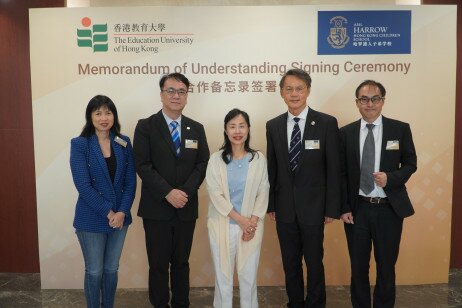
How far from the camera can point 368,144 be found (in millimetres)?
2922

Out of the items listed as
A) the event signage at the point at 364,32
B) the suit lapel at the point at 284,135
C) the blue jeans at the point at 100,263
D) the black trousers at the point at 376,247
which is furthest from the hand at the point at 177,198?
the event signage at the point at 364,32

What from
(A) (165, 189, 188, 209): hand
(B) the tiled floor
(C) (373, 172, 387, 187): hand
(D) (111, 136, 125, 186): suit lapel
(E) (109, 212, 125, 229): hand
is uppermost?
(D) (111, 136, 125, 186): suit lapel

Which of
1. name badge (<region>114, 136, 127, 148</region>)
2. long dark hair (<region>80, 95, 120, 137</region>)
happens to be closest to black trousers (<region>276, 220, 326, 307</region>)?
name badge (<region>114, 136, 127, 148</region>)

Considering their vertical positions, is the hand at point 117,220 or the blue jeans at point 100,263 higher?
the hand at point 117,220

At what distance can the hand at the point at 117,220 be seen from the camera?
9.18 feet

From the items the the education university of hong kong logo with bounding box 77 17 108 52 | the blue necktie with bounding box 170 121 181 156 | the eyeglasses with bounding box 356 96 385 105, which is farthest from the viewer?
the the education university of hong kong logo with bounding box 77 17 108 52

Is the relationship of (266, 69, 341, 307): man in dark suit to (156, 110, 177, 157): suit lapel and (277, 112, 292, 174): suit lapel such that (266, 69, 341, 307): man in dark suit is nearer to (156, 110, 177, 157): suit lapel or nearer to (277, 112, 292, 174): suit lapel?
(277, 112, 292, 174): suit lapel

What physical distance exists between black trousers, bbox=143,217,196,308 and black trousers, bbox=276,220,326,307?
0.75 meters

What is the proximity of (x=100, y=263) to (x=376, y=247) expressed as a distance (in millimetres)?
1975

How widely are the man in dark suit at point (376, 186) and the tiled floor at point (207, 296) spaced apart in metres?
0.74

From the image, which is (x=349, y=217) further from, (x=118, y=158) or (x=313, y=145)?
(x=118, y=158)

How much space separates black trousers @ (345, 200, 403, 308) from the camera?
2.90m

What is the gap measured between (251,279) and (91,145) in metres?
1.48

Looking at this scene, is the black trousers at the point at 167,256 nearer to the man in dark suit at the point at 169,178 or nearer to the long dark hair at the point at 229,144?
the man in dark suit at the point at 169,178
